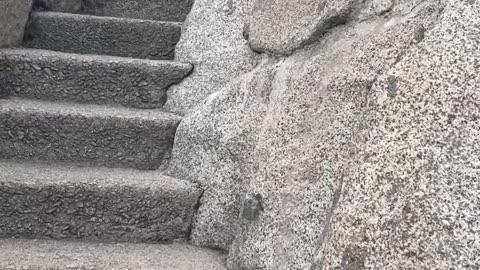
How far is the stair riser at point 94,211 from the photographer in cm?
136

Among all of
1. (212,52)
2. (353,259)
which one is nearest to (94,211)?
(212,52)

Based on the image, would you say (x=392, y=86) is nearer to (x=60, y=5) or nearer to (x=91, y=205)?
(x=91, y=205)

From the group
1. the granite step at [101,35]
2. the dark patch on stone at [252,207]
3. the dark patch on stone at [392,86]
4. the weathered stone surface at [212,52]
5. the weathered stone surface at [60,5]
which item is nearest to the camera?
the dark patch on stone at [392,86]

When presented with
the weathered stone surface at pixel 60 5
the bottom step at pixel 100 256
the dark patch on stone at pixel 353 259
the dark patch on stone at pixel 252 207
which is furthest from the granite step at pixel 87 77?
the dark patch on stone at pixel 353 259

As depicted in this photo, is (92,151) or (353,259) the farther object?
(92,151)

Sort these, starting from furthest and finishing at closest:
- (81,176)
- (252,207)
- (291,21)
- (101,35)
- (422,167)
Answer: (101,35) < (81,176) < (291,21) < (252,207) < (422,167)

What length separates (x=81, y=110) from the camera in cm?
165

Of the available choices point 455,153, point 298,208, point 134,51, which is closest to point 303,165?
point 298,208

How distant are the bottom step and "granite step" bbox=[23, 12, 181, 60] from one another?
0.90 metres

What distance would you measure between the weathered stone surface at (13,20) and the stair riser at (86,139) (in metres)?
0.39

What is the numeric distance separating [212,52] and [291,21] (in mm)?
535

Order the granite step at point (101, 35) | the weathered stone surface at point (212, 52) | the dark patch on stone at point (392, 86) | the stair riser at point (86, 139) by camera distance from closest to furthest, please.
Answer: the dark patch on stone at point (392, 86) → the stair riser at point (86, 139) → the weathered stone surface at point (212, 52) → the granite step at point (101, 35)

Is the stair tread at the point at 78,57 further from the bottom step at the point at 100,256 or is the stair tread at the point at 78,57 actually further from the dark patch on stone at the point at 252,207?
the dark patch on stone at the point at 252,207

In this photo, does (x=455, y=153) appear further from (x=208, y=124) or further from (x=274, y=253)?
(x=208, y=124)
